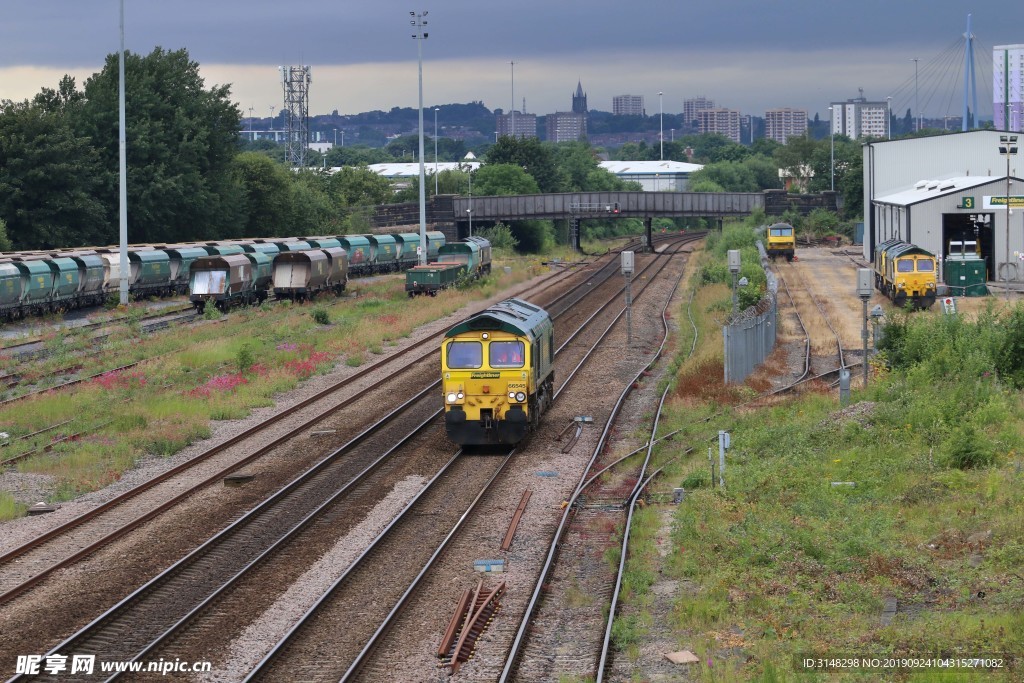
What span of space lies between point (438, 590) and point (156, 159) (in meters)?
71.4

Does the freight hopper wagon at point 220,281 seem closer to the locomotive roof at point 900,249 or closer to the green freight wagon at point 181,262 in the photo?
the green freight wagon at point 181,262

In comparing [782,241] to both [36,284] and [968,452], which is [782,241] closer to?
[36,284]

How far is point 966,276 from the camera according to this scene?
54.9 m

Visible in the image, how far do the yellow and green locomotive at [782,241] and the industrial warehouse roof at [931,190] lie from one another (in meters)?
7.63

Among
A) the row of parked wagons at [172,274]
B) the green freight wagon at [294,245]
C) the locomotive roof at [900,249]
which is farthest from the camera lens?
the green freight wagon at [294,245]

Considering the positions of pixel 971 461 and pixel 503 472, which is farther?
pixel 503 472

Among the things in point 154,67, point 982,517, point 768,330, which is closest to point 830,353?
point 768,330

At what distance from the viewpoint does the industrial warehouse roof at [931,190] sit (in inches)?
2372

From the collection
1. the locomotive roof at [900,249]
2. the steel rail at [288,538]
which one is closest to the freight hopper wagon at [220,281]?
the steel rail at [288,538]

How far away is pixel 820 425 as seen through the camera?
2398cm

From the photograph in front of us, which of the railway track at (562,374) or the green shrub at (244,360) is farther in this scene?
the green shrub at (244,360)

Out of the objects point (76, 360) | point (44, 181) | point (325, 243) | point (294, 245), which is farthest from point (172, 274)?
point (76, 360)

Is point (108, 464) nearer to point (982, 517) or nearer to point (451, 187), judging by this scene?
point (982, 517)

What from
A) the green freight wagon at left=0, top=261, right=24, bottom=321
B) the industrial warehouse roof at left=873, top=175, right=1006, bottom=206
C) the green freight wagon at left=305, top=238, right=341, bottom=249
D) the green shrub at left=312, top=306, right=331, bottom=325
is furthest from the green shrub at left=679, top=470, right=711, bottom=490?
the green freight wagon at left=305, top=238, right=341, bottom=249
